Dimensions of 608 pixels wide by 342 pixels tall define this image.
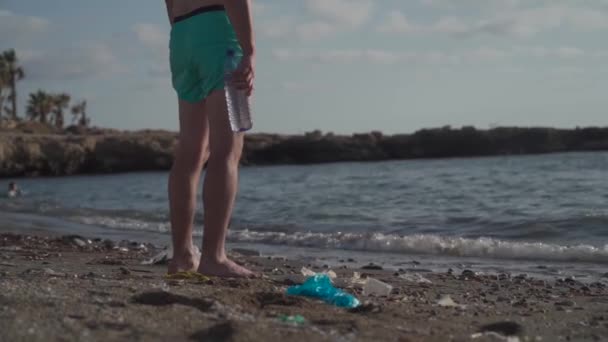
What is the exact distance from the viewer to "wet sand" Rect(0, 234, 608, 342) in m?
2.61

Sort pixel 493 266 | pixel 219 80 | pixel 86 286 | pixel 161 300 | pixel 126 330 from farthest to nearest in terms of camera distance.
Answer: pixel 493 266
pixel 219 80
pixel 86 286
pixel 161 300
pixel 126 330

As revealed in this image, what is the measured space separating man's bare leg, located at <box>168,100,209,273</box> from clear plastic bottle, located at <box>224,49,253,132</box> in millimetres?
371

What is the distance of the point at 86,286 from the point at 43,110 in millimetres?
85561

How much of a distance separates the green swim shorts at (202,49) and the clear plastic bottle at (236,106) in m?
0.05

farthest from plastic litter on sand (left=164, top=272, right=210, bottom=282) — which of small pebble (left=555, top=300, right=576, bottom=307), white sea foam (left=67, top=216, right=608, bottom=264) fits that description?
white sea foam (left=67, top=216, right=608, bottom=264)

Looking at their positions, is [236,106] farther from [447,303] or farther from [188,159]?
[447,303]

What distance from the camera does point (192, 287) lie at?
3611mm

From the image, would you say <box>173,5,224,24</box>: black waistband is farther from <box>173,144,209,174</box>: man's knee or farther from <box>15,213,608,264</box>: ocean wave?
<box>15,213,608,264</box>: ocean wave

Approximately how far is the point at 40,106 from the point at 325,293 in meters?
85.5

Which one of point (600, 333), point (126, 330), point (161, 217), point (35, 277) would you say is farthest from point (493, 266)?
point (161, 217)

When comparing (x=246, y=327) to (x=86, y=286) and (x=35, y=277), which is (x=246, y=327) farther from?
(x=35, y=277)

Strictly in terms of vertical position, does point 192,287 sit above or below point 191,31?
below

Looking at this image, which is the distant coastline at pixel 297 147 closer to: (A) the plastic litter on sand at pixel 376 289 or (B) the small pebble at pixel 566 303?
(A) the plastic litter on sand at pixel 376 289

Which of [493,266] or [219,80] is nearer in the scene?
[219,80]
